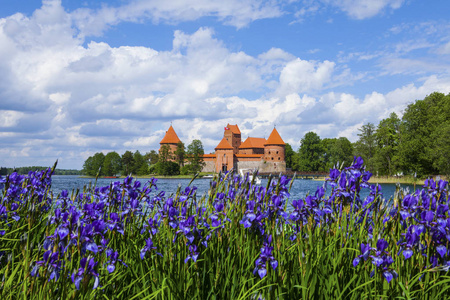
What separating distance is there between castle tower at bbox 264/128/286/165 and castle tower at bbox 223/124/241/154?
56.8ft

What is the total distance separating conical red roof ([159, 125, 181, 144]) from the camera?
112500 millimetres

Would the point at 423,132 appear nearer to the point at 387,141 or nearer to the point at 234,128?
the point at 387,141

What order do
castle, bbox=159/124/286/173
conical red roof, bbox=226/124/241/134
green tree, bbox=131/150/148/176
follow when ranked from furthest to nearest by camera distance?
conical red roof, bbox=226/124/241/134
castle, bbox=159/124/286/173
green tree, bbox=131/150/148/176

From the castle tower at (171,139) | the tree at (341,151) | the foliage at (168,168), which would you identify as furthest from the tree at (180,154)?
the tree at (341,151)

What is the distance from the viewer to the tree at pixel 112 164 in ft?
333

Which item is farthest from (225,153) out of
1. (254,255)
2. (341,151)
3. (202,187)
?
(254,255)

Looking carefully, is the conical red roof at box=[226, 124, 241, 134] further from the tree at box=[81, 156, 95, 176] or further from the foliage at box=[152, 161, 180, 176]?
the tree at box=[81, 156, 95, 176]

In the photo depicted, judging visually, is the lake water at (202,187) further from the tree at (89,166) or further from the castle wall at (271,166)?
the tree at (89,166)

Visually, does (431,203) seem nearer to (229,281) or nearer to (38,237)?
(229,281)

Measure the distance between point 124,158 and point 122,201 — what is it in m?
98.8

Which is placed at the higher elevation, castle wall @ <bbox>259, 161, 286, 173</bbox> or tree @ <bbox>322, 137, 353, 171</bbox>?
tree @ <bbox>322, 137, 353, 171</bbox>

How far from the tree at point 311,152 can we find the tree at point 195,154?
2499cm

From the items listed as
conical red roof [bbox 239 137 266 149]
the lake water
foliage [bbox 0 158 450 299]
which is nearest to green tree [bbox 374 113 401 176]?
the lake water

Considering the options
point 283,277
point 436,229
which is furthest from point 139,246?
point 436,229
